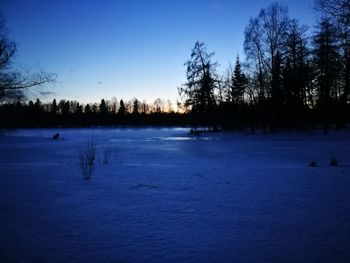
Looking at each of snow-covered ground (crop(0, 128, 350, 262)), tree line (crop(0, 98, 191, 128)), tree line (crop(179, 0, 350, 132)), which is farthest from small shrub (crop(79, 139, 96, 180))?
tree line (crop(0, 98, 191, 128))

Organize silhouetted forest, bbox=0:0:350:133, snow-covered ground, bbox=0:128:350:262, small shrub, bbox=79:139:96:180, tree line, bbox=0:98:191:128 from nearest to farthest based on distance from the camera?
1. snow-covered ground, bbox=0:128:350:262
2. small shrub, bbox=79:139:96:180
3. silhouetted forest, bbox=0:0:350:133
4. tree line, bbox=0:98:191:128

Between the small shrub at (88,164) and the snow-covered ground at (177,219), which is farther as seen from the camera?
the small shrub at (88,164)

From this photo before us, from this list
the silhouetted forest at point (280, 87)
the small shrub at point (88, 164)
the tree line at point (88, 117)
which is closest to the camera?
the small shrub at point (88, 164)

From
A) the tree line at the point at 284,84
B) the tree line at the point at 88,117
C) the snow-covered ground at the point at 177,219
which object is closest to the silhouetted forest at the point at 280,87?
the tree line at the point at 284,84

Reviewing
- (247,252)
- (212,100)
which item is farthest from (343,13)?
(212,100)

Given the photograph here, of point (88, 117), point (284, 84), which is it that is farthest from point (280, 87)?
point (88, 117)

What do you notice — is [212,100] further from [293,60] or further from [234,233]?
[234,233]

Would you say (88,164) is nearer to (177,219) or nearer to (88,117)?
(177,219)

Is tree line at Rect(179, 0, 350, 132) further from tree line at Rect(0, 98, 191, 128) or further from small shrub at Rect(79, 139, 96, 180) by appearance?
tree line at Rect(0, 98, 191, 128)

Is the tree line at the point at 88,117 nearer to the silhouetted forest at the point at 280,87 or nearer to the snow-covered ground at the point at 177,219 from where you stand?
the silhouetted forest at the point at 280,87

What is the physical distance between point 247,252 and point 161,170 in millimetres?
6601

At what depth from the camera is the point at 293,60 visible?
3656 cm

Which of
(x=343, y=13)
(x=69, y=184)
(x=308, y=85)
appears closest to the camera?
(x=69, y=184)

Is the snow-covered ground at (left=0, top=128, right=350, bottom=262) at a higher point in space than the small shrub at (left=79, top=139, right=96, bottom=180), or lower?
lower
